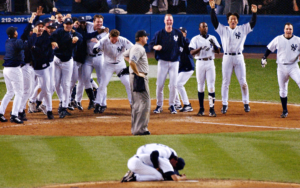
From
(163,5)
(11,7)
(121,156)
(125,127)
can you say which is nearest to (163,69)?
(125,127)

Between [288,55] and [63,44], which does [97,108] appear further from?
[288,55]

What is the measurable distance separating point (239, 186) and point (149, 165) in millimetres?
1180

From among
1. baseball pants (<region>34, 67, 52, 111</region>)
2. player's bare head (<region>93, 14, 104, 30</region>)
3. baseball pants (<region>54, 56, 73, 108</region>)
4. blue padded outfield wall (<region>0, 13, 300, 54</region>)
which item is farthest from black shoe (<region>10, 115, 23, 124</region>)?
blue padded outfield wall (<region>0, 13, 300, 54</region>)

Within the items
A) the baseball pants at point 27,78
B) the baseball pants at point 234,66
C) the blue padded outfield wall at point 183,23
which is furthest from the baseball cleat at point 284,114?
the blue padded outfield wall at point 183,23

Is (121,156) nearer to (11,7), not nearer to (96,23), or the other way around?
(96,23)

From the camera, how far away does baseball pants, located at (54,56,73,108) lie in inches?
436

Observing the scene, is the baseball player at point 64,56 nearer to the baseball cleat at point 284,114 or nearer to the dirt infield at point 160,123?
the dirt infield at point 160,123

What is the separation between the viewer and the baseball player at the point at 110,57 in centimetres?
1123

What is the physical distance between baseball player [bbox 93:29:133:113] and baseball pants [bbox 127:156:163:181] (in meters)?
5.21

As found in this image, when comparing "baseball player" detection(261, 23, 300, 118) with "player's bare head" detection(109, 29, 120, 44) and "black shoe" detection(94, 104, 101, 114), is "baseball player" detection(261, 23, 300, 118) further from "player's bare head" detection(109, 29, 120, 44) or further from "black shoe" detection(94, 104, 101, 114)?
"black shoe" detection(94, 104, 101, 114)

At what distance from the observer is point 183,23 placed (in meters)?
19.0

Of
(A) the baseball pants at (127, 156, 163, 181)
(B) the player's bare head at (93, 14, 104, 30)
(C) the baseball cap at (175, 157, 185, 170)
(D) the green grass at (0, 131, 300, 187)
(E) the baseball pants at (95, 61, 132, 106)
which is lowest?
(D) the green grass at (0, 131, 300, 187)

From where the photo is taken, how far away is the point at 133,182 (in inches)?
252

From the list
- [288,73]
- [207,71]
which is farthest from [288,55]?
[207,71]
